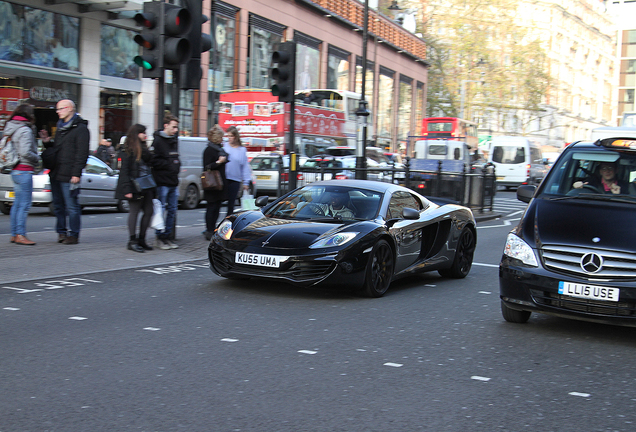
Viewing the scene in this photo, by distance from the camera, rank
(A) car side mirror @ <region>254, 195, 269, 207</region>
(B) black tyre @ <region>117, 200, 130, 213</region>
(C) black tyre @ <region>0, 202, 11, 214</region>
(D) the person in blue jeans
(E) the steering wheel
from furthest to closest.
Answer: (B) black tyre @ <region>117, 200, 130, 213</region> → (C) black tyre @ <region>0, 202, 11, 214</region> → (D) the person in blue jeans → (A) car side mirror @ <region>254, 195, 269, 207</region> → (E) the steering wheel

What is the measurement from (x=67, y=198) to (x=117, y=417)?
7.11 metres

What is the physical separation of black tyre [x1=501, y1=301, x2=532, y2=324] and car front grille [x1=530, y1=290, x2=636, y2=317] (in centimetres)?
62

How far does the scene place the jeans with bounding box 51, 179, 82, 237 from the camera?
411 inches

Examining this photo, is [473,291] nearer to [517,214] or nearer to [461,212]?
[461,212]

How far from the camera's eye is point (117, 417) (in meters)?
3.89

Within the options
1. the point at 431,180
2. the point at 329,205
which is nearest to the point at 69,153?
the point at 329,205

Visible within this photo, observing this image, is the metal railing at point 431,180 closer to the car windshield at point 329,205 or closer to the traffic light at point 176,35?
the traffic light at point 176,35

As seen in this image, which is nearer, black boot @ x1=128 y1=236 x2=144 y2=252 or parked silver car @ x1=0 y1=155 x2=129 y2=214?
black boot @ x1=128 y1=236 x2=144 y2=252

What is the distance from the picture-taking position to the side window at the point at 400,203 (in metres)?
8.41

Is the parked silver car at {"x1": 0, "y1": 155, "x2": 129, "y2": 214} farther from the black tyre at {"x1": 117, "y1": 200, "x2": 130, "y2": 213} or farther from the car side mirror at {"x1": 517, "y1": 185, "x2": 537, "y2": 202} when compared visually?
the car side mirror at {"x1": 517, "y1": 185, "x2": 537, "y2": 202}

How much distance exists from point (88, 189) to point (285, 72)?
6152 millimetres

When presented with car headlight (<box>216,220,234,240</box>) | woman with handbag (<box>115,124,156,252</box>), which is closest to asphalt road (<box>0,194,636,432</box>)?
car headlight (<box>216,220,234,240</box>)

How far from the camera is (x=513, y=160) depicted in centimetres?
3844

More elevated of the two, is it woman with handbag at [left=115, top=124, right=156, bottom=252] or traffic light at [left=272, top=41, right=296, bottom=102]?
traffic light at [left=272, top=41, right=296, bottom=102]
